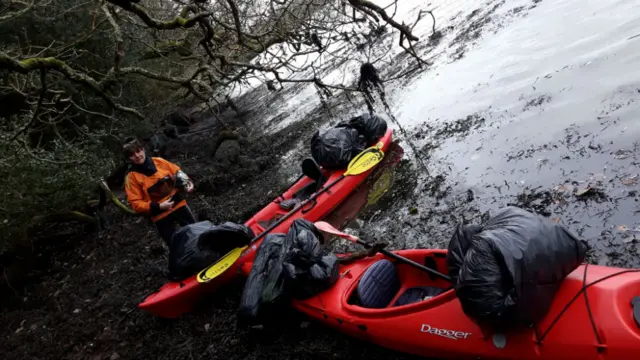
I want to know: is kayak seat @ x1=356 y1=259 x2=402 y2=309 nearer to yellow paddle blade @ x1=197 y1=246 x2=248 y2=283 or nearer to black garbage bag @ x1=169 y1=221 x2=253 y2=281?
yellow paddle blade @ x1=197 y1=246 x2=248 y2=283

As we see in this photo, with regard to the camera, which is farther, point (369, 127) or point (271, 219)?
point (369, 127)

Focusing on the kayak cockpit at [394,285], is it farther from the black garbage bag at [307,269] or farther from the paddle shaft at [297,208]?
the paddle shaft at [297,208]

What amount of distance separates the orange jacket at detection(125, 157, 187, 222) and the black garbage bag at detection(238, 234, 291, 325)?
4.77 ft

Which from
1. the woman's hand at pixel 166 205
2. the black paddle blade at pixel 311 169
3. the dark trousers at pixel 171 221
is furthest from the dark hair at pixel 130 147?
the black paddle blade at pixel 311 169

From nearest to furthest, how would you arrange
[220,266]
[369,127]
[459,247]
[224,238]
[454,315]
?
1. [459,247]
2. [454,315]
3. [220,266]
4. [224,238]
5. [369,127]

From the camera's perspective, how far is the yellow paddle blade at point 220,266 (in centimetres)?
459

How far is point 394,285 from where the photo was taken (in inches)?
149

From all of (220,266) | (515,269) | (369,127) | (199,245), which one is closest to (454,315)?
(515,269)

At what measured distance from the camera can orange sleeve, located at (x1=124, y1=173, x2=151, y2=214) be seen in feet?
15.5

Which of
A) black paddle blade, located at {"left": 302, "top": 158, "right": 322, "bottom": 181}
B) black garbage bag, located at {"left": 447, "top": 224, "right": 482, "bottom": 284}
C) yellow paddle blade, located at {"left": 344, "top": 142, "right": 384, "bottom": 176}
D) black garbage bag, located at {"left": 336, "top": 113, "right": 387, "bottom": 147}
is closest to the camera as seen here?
black garbage bag, located at {"left": 447, "top": 224, "right": 482, "bottom": 284}

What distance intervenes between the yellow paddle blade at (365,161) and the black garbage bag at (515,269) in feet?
11.3

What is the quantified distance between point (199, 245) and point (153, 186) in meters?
0.83

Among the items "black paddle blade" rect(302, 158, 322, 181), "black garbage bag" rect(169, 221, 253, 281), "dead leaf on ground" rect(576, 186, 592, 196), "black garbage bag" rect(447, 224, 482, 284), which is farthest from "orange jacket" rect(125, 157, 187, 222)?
"dead leaf on ground" rect(576, 186, 592, 196)

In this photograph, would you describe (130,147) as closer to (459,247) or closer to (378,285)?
(378,285)
